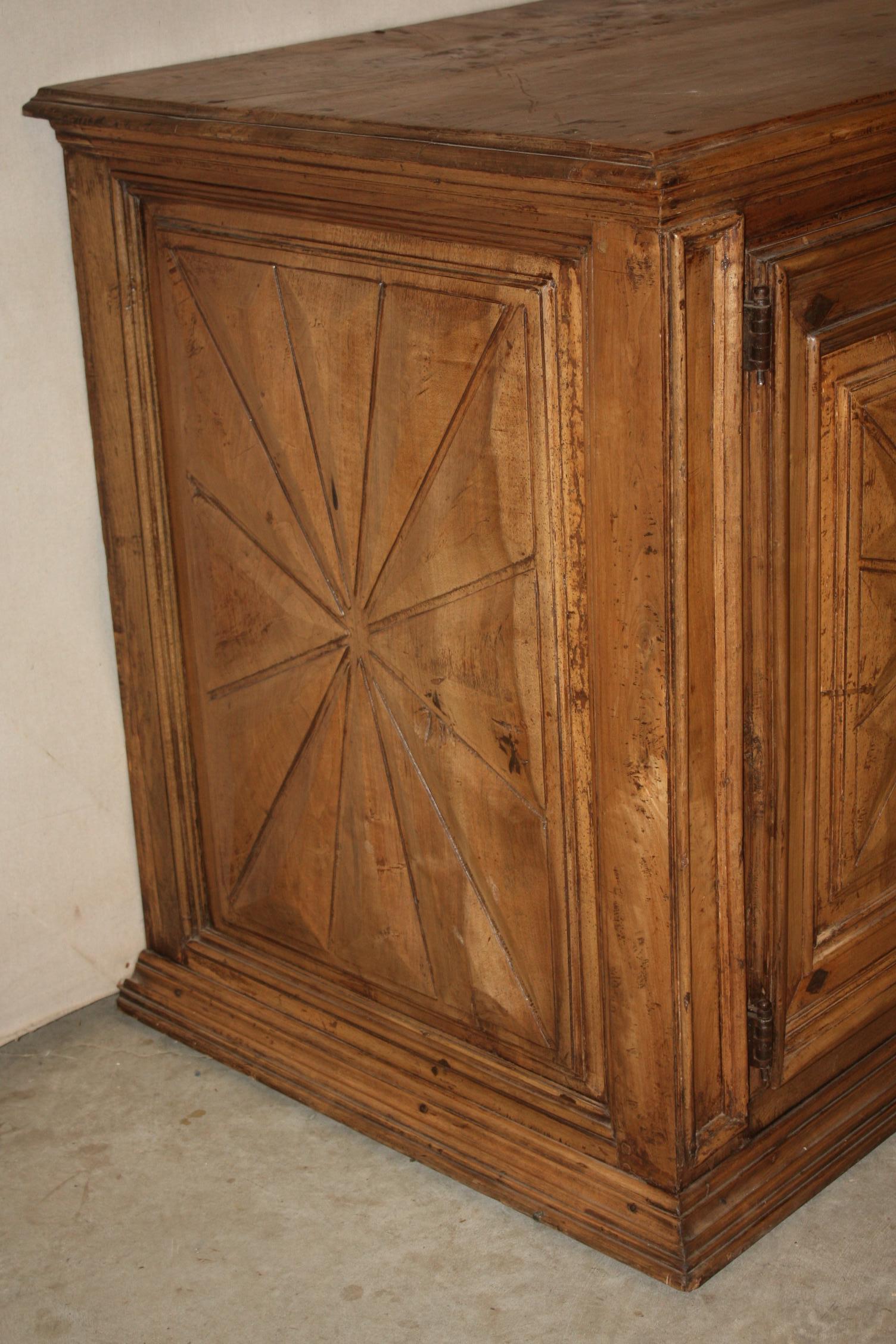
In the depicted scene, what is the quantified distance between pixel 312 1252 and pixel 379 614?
2.68 ft

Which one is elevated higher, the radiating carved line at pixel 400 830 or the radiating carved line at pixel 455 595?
the radiating carved line at pixel 455 595

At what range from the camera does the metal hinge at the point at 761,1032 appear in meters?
2.11

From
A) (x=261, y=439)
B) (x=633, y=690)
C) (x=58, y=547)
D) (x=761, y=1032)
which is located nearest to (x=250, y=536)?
(x=261, y=439)

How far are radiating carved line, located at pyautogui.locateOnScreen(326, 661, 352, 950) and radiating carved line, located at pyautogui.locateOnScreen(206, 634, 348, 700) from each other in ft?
0.13

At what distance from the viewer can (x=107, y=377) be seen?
2.43 m

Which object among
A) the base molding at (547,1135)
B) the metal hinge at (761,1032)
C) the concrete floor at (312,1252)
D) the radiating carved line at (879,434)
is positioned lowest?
the concrete floor at (312,1252)

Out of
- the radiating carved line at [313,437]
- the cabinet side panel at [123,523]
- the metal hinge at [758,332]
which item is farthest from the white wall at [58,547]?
the metal hinge at [758,332]

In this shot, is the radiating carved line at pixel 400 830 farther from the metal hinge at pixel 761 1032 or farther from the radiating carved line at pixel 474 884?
the metal hinge at pixel 761 1032

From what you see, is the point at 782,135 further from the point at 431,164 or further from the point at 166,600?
the point at 166,600

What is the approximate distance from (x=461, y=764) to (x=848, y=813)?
50 cm

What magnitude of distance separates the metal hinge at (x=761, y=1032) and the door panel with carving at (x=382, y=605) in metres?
0.21

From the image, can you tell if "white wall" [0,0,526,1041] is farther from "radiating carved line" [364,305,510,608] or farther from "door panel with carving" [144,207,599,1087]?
"radiating carved line" [364,305,510,608]

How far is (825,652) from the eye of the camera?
207cm

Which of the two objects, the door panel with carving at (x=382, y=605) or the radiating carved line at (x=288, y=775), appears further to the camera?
the radiating carved line at (x=288, y=775)
